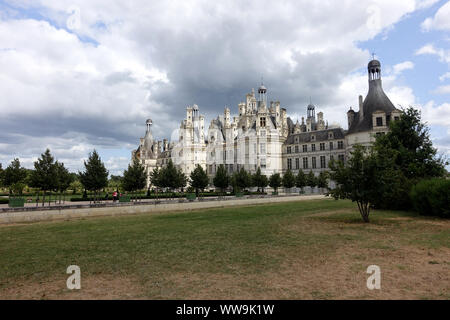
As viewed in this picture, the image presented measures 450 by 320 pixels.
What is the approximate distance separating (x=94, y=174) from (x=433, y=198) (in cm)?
3093

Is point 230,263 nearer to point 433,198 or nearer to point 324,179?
point 324,179

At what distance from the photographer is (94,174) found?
31375 mm

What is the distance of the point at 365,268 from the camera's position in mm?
7359

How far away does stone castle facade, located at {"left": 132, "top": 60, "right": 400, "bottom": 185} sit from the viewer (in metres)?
50.8

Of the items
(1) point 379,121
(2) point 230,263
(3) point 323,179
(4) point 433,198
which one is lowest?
(2) point 230,263

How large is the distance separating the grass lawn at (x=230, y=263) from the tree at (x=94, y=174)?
60.4 ft

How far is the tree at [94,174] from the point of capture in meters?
31.1

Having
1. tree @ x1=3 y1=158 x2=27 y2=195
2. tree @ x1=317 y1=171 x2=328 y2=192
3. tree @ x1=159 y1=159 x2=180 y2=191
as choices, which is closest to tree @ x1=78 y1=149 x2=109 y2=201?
tree @ x1=159 y1=159 x2=180 y2=191

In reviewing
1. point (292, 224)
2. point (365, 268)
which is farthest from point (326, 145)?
point (365, 268)

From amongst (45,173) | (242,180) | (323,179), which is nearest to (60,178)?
(45,173)

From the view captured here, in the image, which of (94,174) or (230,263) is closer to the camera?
(230,263)

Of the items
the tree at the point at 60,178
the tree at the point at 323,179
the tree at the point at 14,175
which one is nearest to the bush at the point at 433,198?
the tree at the point at 323,179

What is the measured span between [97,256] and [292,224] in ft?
32.9
